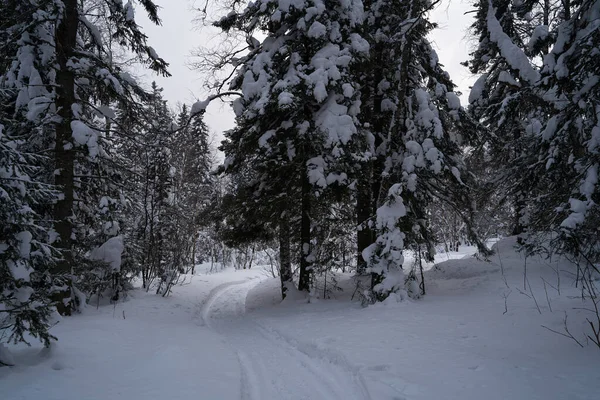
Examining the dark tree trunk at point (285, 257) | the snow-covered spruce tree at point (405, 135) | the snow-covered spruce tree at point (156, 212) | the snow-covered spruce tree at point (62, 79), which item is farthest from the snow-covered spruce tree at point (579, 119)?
the snow-covered spruce tree at point (156, 212)

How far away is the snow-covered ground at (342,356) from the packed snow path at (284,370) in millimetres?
23

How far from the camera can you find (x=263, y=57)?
31.0 feet

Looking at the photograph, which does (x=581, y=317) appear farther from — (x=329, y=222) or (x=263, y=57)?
(x=263, y=57)

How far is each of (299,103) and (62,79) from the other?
20.0ft

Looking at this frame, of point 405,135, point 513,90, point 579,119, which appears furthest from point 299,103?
point 513,90

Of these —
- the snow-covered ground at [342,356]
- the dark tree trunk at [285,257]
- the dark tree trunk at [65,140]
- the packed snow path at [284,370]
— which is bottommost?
the packed snow path at [284,370]

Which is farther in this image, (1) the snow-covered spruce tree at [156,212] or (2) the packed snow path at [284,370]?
(1) the snow-covered spruce tree at [156,212]

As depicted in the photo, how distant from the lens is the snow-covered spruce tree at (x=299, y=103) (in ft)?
29.0

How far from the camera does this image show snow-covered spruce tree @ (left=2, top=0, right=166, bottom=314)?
24.9 feet

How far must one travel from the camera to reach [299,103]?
29.7 ft

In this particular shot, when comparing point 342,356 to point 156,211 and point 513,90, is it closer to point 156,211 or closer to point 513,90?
point 513,90

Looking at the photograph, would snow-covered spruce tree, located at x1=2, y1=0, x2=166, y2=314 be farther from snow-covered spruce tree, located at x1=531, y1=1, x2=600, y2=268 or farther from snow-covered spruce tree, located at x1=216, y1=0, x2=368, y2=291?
snow-covered spruce tree, located at x1=531, y1=1, x2=600, y2=268

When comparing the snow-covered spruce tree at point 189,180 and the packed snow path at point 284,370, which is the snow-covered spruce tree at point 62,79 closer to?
the packed snow path at point 284,370

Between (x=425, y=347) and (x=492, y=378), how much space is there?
49.9 inches
